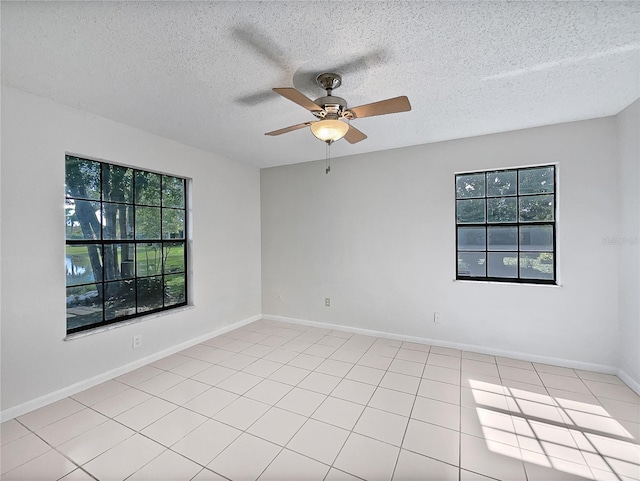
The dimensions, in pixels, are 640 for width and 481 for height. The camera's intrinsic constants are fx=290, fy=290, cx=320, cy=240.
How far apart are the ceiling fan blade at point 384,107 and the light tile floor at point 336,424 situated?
7.33ft

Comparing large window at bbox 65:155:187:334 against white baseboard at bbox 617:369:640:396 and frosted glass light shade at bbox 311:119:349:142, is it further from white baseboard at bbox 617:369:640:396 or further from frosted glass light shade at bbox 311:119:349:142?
white baseboard at bbox 617:369:640:396

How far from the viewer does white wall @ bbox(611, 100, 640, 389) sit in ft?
8.34

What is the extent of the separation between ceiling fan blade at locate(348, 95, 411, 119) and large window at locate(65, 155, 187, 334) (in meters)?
2.57

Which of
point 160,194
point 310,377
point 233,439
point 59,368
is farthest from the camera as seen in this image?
point 160,194

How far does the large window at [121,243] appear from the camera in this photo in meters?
2.71

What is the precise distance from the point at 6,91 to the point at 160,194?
4.83ft

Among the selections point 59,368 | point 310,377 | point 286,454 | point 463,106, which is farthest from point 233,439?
point 463,106

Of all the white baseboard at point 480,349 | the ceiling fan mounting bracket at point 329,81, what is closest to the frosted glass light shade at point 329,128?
the ceiling fan mounting bracket at point 329,81

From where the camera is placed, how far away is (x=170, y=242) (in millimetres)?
3590

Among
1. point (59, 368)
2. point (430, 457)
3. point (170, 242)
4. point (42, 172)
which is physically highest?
point (42, 172)

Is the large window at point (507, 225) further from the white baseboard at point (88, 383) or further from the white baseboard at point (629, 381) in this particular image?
the white baseboard at point (88, 383)

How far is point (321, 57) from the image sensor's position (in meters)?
1.87

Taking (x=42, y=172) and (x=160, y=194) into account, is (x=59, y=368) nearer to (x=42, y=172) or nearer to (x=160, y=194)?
(x=42, y=172)

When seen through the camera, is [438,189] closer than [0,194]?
No
